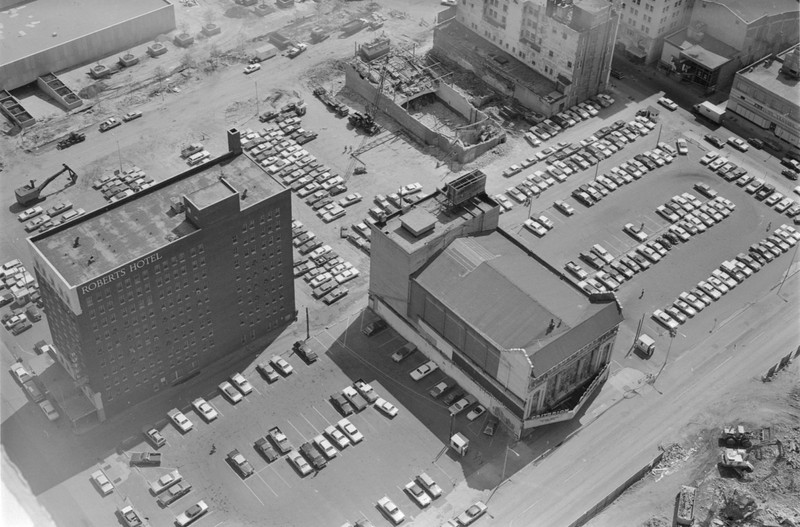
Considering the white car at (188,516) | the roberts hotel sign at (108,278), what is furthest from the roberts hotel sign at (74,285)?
the white car at (188,516)

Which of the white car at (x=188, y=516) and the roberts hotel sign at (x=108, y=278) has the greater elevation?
the roberts hotel sign at (x=108, y=278)

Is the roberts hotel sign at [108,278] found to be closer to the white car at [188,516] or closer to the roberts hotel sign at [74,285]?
the roberts hotel sign at [74,285]

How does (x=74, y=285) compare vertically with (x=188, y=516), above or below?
above

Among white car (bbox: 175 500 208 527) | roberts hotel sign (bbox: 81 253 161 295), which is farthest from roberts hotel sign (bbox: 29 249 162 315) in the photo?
white car (bbox: 175 500 208 527)

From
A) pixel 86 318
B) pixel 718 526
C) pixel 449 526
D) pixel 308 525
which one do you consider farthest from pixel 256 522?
pixel 718 526

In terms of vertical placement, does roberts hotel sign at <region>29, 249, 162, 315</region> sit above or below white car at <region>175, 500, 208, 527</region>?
above

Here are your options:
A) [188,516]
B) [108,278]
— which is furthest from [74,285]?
[188,516]

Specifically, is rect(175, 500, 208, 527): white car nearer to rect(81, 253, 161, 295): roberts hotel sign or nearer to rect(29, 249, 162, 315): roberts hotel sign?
rect(29, 249, 162, 315): roberts hotel sign

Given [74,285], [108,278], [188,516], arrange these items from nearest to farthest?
[74,285] → [108,278] → [188,516]

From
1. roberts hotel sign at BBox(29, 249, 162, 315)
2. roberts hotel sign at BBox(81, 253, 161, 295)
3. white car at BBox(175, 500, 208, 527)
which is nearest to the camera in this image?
roberts hotel sign at BBox(29, 249, 162, 315)

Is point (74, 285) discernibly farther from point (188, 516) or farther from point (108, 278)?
point (188, 516)

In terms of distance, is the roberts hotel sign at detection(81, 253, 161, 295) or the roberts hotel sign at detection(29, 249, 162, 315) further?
the roberts hotel sign at detection(81, 253, 161, 295)
